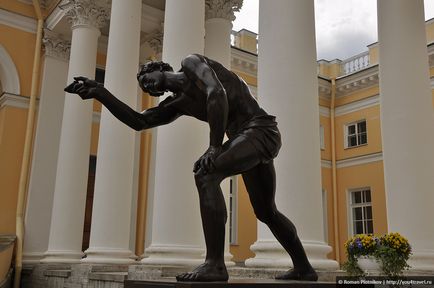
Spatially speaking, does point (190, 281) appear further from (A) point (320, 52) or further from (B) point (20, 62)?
(A) point (320, 52)

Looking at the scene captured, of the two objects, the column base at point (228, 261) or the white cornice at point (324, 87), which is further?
the white cornice at point (324, 87)

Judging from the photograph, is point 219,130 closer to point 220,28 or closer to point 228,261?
point 228,261

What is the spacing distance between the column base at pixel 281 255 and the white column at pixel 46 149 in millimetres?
7785

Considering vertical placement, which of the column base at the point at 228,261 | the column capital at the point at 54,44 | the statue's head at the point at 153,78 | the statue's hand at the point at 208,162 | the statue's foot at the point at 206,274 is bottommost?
the column base at the point at 228,261

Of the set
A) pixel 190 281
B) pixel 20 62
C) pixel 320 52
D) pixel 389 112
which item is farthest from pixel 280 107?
pixel 320 52

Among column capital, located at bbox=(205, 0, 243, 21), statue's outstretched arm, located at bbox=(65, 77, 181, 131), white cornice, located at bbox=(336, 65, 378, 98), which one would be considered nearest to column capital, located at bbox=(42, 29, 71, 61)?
column capital, located at bbox=(205, 0, 243, 21)

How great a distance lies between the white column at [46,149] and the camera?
11.8 metres

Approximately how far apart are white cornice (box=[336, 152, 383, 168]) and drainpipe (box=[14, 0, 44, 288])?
12809mm

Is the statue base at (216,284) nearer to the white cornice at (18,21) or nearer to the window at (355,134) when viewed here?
the white cornice at (18,21)

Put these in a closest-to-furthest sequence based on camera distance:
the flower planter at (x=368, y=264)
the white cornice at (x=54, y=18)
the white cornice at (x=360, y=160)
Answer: the flower planter at (x=368, y=264) < the white cornice at (x=54, y=18) < the white cornice at (x=360, y=160)

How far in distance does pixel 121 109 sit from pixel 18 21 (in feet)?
35.3

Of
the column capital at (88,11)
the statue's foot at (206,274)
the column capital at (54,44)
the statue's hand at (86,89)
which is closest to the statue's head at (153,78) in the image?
the statue's hand at (86,89)

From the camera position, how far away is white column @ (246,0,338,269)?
5.43 m

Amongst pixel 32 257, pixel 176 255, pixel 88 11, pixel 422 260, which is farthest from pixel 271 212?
pixel 32 257
